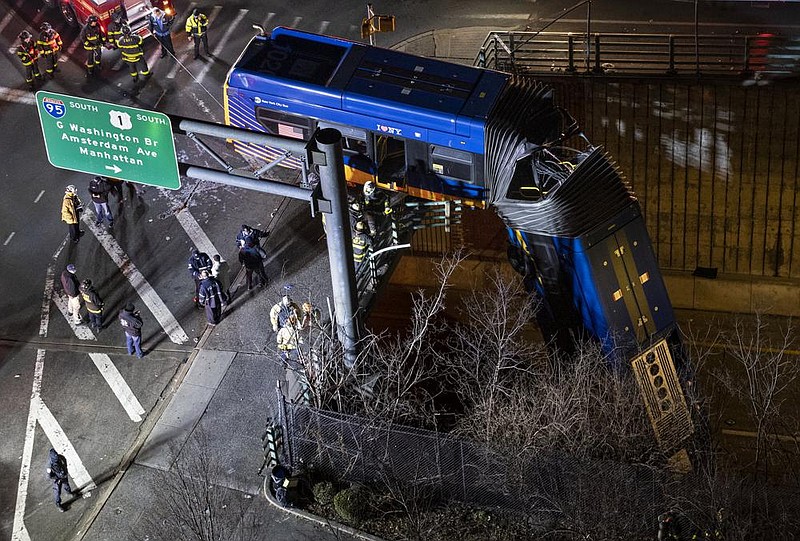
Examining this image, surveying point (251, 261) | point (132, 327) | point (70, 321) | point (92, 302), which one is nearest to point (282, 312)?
point (251, 261)

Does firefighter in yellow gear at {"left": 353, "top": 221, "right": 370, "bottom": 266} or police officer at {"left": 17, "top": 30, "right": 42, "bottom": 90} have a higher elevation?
police officer at {"left": 17, "top": 30, "right": 42, "bottom": 90}

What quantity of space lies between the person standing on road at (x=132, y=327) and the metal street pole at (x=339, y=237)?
476 cm

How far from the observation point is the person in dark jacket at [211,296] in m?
26.6

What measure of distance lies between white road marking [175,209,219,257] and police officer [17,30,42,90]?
693 centimetres

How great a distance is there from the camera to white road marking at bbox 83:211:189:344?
89.8ft

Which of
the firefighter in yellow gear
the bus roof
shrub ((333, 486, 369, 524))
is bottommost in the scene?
shrub ((333, 486, 369, 524))

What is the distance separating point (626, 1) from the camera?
34188 mm

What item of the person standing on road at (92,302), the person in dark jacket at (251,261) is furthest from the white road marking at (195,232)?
the person standing on road at (92,302)

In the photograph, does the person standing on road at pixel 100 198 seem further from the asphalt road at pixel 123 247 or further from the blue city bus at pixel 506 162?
the blue city bus at pixel 506 162

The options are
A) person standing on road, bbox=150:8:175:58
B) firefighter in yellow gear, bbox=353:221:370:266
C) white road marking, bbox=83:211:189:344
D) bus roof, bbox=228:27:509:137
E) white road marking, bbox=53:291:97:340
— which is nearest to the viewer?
firefighter in yellow gear, bbox=353:221:370:266

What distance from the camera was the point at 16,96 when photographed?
112 feet

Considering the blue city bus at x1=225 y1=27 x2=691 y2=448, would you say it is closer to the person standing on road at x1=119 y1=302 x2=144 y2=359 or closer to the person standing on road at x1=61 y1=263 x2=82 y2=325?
the person standing on road at x1=61 y1=263 x2=82 y2=325

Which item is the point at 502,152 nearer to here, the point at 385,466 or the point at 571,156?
the point at 571,156

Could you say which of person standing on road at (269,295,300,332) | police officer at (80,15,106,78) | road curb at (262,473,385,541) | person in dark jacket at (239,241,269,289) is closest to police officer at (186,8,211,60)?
police officer at (80,15,106,78)
